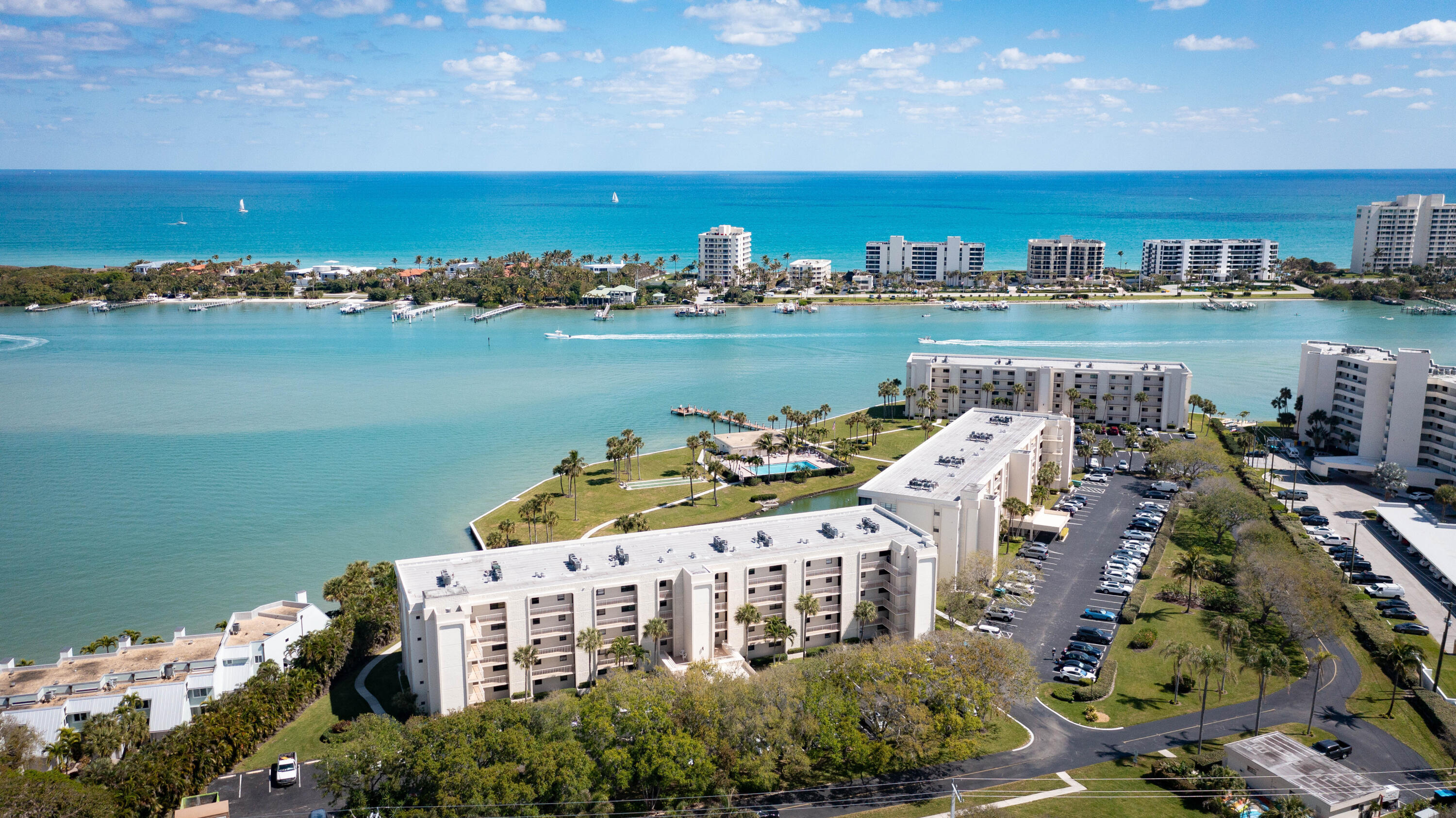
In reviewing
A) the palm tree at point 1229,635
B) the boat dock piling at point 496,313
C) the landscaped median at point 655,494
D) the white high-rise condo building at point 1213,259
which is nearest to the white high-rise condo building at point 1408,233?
the white high-rise condo building at point 1213,259

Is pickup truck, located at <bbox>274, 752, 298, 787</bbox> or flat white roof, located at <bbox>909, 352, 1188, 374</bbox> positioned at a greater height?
flat white roof, located at <bbox>909, 352, 1188, 374</bbox>

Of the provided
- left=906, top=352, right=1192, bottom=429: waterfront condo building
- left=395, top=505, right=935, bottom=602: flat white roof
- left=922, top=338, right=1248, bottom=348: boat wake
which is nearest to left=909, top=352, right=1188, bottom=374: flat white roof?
left=906, top=352, right=1192, bottom=429: waterfront condo building

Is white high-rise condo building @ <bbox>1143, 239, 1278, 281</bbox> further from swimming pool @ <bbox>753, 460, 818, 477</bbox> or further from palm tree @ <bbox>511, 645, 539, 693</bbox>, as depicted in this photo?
palm tree @ <bbox>511, 645, 539, 693</bbox>

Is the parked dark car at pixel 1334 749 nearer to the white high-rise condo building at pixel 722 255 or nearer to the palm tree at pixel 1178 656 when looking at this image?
the palm tree at pixel 1178 656

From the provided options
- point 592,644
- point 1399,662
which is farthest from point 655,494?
point 1399,662

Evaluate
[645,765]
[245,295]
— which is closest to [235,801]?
[645,765]

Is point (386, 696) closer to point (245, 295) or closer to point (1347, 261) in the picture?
point (245, 295)
